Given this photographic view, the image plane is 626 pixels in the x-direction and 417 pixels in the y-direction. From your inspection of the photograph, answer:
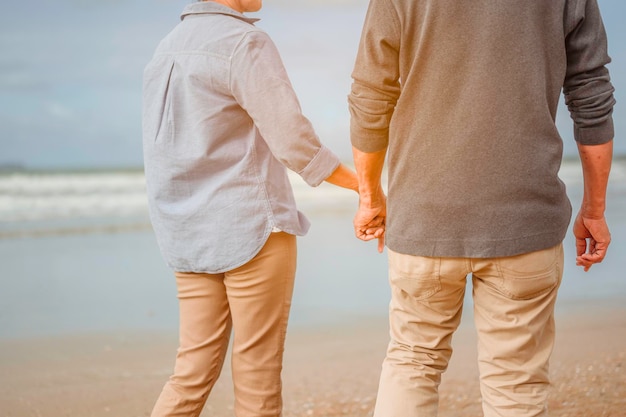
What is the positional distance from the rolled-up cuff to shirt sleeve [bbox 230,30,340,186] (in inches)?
1.3

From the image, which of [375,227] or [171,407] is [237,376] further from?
[375,227]

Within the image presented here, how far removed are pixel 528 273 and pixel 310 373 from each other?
81.8 inches

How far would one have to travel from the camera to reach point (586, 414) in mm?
3070

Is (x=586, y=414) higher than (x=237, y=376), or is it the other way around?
(x=237, y=376)

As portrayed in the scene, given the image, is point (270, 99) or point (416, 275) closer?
point (416, 275)

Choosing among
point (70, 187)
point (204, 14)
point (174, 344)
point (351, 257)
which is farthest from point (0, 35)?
point (204, 14)

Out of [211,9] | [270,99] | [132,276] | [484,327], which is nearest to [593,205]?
[484,327]

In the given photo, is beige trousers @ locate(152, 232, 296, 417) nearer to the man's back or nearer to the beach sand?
the man's back

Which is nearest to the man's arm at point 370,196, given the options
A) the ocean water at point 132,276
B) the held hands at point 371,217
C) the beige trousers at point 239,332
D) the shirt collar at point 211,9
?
the held hands at point 371,217

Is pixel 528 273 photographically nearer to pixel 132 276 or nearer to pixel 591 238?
pixel 591 238

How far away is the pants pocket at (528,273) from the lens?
1.77 metres

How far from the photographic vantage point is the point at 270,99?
1.94m

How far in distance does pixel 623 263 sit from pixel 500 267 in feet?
15.4

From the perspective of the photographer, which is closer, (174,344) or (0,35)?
(174,344)
